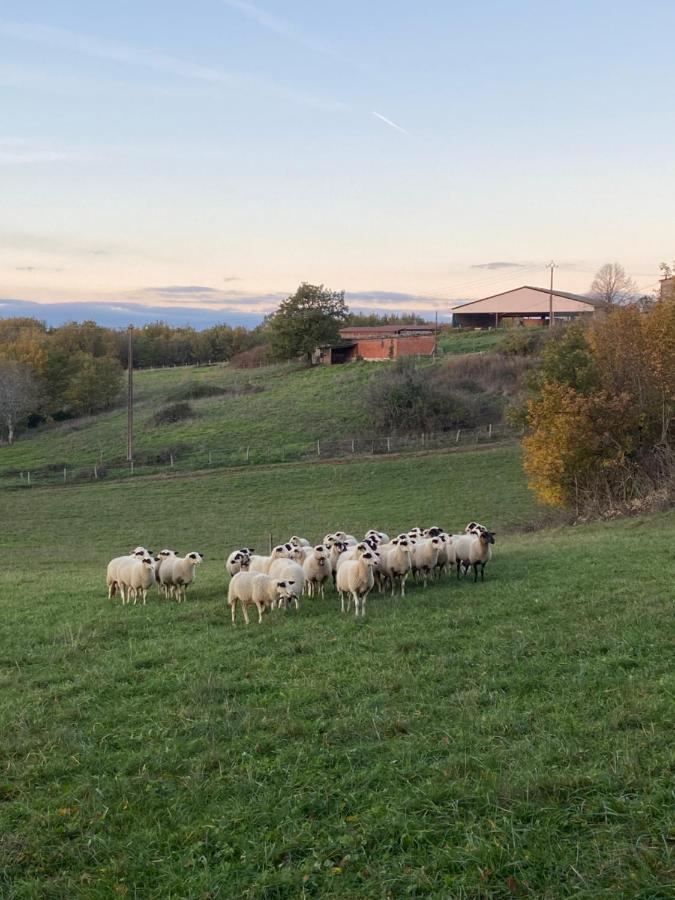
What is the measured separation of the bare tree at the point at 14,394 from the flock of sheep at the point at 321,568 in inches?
2492

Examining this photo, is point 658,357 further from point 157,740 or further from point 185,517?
point 157,740

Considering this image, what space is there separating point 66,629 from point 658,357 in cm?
3131

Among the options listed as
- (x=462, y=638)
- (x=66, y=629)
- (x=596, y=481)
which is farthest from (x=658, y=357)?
(x=66, y=629)

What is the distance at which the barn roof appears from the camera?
10700 cm

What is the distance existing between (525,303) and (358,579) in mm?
102390

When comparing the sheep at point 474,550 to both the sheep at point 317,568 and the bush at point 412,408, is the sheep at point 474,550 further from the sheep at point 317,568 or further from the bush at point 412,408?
the bush at point 412,408

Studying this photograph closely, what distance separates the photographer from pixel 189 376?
114312 mm

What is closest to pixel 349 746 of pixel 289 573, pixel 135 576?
pixel 289 573

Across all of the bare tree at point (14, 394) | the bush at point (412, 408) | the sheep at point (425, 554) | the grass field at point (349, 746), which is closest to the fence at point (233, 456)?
the bush at point (412, 408)

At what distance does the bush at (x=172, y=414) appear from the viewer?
7219 cm

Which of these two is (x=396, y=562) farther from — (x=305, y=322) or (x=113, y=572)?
(x=305, y=322)

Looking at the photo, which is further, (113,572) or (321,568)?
(113,572)

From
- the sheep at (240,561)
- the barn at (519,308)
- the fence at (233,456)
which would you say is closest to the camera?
the sheep at (240,561)

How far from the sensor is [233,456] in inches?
2277
